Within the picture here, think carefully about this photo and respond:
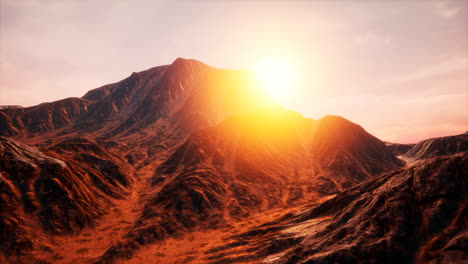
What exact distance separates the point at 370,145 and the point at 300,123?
46485 millimetres

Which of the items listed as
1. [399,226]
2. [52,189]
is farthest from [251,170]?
[399,226]

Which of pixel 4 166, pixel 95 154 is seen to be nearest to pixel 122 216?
pixel 4 166

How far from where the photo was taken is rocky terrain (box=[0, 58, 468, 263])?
22281 millimetres

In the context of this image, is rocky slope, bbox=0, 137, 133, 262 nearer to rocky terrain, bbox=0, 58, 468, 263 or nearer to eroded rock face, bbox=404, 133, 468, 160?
rocky terrain, bbox=0, 58, 468, 263

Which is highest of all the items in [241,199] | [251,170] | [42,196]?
[42,196]

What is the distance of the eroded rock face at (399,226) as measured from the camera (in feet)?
62.1

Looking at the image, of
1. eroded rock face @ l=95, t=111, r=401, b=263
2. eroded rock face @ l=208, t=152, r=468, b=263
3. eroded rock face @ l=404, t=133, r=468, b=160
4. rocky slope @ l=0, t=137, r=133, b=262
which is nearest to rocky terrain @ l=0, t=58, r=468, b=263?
eroded rock face @ l=208, t=152, r=468, b=263

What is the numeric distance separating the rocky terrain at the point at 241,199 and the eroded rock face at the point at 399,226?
141 millimetres

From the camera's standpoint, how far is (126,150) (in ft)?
386

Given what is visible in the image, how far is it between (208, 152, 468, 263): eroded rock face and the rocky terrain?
0.14m

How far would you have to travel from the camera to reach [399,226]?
2164 cm

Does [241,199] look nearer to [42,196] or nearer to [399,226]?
[399,226]

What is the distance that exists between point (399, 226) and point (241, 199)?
50.5 metres

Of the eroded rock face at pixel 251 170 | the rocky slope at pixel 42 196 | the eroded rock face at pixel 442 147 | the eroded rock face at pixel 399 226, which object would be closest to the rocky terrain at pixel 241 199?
the eroded rock face at pixel 399 226
